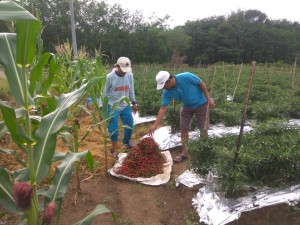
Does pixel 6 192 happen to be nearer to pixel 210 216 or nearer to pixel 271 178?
pixel 210 216

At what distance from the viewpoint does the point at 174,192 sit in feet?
12.2

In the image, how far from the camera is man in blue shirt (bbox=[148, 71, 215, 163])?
4277 mm

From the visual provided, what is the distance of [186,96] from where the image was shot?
443 cm

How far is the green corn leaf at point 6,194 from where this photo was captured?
1641 millimetres

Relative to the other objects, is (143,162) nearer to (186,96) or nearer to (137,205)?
(137,205)

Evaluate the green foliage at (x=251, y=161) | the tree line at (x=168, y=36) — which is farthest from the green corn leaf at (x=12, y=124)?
the tree line at (x=168, y=36)

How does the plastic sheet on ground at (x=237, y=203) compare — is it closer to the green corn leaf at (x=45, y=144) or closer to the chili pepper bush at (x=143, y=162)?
the chili pepper bush at (x=143, y=162)

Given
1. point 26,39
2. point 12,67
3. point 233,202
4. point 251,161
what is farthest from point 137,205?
point 26,39

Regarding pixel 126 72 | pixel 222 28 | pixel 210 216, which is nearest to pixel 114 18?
pixel 222 28

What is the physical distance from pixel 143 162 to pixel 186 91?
1.27 m

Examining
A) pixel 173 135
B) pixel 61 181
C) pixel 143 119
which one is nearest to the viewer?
pixel 61 181

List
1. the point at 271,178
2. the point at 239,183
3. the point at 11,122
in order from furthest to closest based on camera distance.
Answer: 1. the point at 271,178
2. the point at 239,183
3. the point at 11,122

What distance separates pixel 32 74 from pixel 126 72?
2811 millimetres

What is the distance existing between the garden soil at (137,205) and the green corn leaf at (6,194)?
1438 mm
